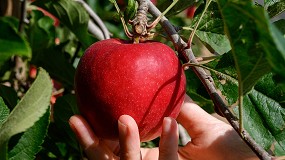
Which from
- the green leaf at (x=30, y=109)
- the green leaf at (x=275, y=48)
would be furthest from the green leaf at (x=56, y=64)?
the green leaf at (x=275, y=48)

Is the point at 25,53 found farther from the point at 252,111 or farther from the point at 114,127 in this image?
the point at 252,111

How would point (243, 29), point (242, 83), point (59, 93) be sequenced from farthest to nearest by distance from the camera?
point (59, 93), point (242, 83), point (243, 29)

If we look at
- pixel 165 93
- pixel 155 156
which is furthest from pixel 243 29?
pixel 155 156

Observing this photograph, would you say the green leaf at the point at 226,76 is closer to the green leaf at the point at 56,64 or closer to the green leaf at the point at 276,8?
the green leaf at the point at 276,8

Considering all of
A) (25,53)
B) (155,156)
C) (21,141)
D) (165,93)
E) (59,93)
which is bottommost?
(59,93)

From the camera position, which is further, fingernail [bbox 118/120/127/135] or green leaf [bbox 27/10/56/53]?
green leaf [bbox 27/10/56/53]

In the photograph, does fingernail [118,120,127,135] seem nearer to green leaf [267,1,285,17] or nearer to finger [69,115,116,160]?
finger [69,115,116,160]

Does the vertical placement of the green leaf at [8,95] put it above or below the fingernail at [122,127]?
below

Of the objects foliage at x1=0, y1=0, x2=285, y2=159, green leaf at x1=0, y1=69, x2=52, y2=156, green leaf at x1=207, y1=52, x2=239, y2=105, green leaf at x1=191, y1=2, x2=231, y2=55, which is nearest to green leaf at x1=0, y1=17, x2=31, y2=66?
foliage at x1=0, y1=0, x2=285, y2=159
